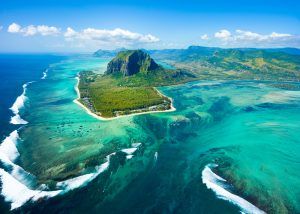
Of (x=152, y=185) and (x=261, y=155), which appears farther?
(x=261, y=155)

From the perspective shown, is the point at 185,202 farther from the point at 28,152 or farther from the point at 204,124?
the point at 204,124

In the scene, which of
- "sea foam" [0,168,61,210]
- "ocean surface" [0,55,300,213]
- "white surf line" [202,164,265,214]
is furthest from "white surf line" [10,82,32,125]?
"white surf line" [202,164,265,214]

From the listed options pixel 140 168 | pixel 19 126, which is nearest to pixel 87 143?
pixel 140 168

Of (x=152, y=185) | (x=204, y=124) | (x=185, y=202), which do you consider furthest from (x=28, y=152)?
(x=204, y=124)

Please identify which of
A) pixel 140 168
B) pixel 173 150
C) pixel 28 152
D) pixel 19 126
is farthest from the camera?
pixel 19 126

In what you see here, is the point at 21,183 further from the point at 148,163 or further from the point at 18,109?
the point at 18,109

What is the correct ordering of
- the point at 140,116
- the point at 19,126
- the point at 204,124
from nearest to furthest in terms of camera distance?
the point at 19,126 < the point at 204,124 < the point at 140,116

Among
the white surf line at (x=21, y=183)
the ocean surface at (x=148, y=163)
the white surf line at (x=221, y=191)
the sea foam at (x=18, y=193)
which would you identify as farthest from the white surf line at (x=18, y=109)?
the white surf line at (x=221, y=191)

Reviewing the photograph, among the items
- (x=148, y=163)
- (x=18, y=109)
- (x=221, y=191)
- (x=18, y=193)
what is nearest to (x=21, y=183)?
(x=18, y=193)
